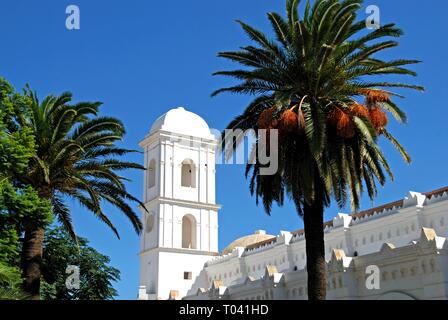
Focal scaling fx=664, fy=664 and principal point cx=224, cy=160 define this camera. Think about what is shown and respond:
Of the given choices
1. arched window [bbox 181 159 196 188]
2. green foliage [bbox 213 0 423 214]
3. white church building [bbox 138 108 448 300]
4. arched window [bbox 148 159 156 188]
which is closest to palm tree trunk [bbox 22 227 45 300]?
green foliage [bbox 213 0 423 214]

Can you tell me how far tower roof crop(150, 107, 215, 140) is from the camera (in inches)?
2581

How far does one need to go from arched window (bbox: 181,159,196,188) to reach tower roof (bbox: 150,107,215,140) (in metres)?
3.05

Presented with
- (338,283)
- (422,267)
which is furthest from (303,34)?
(338,283)

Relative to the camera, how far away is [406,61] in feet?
71.7

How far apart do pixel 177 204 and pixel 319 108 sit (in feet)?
149

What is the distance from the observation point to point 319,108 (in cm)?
2067

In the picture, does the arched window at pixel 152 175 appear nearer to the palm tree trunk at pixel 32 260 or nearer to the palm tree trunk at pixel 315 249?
the palm tree trunk at pixel 32 260

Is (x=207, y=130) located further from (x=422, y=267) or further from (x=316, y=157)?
(x=316, y=157)

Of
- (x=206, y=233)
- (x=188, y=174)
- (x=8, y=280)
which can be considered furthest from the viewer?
(x=188, y=174)

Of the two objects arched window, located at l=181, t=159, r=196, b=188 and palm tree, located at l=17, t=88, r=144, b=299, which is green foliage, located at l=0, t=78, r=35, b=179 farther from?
arched window, located at l=181, t=159, r=196, b=188

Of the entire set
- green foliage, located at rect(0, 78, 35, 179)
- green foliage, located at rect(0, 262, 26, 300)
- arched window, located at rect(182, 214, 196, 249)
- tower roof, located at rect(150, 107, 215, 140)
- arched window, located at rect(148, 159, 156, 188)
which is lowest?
green foliage, located at rect(0, 262, 26, 300)

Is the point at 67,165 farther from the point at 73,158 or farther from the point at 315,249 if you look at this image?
the point at 315,249

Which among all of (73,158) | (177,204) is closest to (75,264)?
(73,158)

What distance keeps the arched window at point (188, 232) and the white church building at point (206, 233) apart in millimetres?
100
